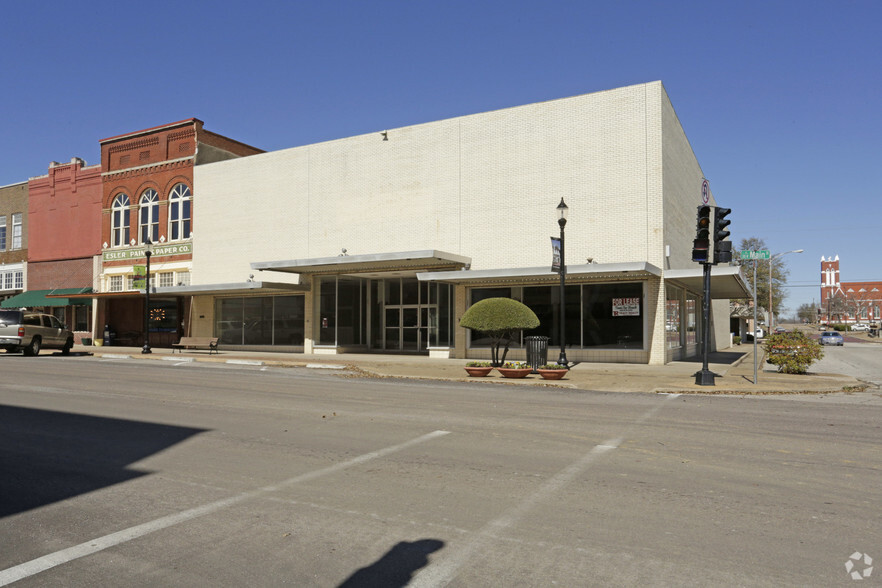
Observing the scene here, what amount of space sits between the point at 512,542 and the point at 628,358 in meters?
20.3

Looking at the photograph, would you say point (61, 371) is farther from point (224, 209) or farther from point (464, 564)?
point (464, 564)

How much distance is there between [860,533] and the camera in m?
4.99

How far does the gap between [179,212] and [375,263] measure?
585 inches

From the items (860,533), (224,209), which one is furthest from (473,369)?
(224,209)

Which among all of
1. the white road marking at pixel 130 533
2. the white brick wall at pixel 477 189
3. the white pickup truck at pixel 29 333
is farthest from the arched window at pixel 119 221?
the white road marking at pixel 130 533

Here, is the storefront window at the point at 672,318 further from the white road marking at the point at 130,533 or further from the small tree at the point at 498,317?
the white road marking at the point at 130,533

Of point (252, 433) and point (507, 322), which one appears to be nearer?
point (252, 433)

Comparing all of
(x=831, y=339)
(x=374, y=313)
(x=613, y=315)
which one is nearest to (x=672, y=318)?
(x=613, y=315)

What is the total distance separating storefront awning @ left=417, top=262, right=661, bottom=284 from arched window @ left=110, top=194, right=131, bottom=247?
2141cm

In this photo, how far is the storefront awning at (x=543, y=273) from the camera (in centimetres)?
2195

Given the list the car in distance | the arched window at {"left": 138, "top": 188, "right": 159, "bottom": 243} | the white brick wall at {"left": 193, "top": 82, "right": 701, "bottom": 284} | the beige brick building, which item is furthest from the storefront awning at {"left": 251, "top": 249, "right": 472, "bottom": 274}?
the car in distance

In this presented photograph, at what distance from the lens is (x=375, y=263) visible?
2744 centimetres

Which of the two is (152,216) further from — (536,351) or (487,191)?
(536,351)

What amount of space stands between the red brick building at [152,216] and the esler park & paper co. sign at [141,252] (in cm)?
5
